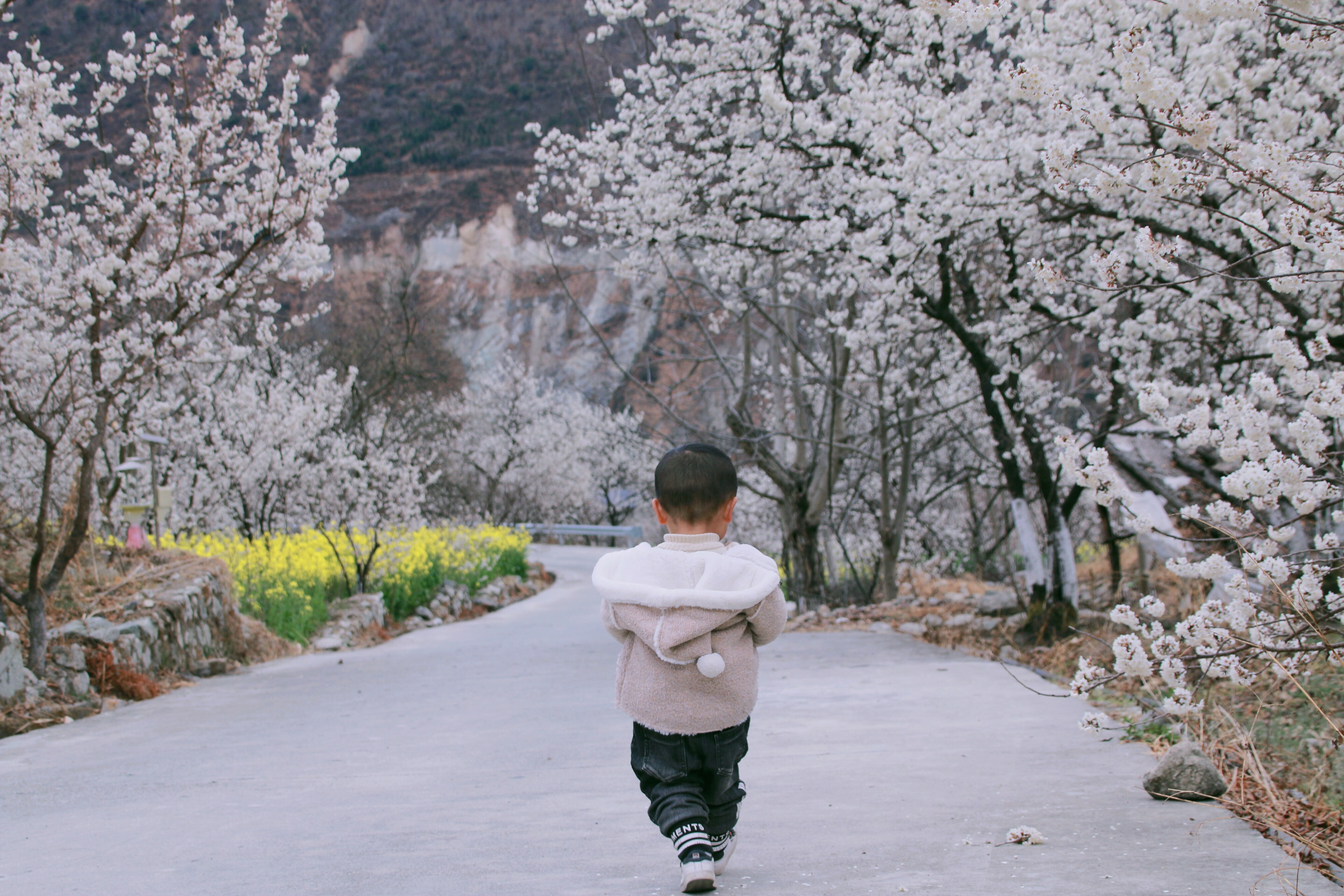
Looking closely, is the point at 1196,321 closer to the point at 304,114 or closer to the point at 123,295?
the point at 123,295

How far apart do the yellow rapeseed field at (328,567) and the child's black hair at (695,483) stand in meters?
7.78

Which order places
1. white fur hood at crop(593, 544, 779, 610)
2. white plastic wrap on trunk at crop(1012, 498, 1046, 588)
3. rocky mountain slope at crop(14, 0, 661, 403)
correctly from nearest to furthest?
white fur hood at crop(593, 544, 779, 610), white plastic wrap on trunk at crop(1012, 498, 1046, 588), rocky mountain slope at crop(14, 0, 661, 403)

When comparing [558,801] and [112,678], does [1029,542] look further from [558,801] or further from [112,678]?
[112,678]

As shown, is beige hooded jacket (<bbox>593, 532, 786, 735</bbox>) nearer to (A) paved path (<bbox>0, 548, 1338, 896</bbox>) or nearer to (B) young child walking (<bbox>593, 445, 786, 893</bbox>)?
(B) young child walking (<bbox>593, 445, 786, 893</bbox>)

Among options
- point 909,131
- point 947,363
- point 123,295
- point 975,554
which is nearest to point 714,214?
point 909,131

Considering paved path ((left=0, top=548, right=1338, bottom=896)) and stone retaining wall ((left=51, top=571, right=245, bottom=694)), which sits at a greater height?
stone retaining wall ((left=51, top=571, right=245, bottom=694))

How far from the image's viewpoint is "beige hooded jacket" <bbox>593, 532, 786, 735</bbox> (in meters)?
2.84

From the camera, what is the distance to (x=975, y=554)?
15625 mm

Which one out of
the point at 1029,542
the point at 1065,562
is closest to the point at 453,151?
the point at 1029,542

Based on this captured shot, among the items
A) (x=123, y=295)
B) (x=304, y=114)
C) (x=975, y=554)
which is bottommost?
(x=975, y=554)

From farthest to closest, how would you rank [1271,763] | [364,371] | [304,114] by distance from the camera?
[304,114]
[364,371]
[1271,763]

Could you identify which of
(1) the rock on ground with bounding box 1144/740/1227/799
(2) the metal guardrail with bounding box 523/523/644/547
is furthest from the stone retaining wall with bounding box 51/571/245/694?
(2) the metal guardrail with bounding box 523/523/644/547

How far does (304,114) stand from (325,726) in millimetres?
58922

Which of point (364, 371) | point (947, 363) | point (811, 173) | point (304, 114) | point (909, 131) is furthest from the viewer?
point (304, 114)
